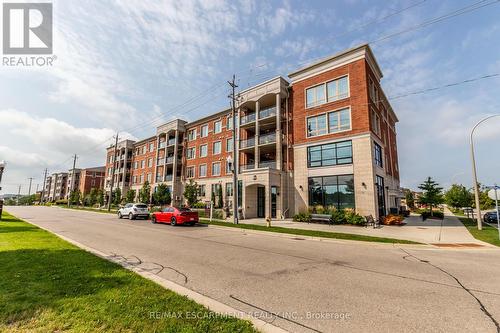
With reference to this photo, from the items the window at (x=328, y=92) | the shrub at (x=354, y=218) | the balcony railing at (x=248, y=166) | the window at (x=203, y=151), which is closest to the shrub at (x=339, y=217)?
the shrub at (x=354, y=218)

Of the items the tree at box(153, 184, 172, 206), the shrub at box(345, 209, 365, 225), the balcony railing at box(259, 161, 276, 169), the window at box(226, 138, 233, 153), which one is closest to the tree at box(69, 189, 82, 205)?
the tree at box(153, 184, 172, 206)

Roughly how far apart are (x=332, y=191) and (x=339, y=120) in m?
6.95

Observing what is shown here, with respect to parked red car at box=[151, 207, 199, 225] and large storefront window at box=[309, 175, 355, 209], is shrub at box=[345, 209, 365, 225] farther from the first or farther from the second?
parked red car at box=[151, 207, 199, 225]

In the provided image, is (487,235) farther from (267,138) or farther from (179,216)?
(179,216)

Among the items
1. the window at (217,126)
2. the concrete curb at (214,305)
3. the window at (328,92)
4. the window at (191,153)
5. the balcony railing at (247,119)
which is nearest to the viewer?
the concrete curb at (214,305)

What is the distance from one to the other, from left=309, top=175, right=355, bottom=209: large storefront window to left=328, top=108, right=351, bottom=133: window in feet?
15.5

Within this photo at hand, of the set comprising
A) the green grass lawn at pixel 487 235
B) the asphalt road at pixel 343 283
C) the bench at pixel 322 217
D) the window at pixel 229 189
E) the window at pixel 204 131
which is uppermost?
the window at pixel 204 131

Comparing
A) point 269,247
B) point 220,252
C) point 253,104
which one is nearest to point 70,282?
point 220,252

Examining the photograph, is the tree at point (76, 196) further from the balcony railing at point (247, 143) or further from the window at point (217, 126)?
the balcony railing at point (247, 143)

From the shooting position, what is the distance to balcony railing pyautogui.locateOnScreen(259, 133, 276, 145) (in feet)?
93.6

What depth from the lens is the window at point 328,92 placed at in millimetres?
24344

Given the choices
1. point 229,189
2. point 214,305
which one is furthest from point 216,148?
point 214,305

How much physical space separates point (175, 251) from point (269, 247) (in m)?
4.08

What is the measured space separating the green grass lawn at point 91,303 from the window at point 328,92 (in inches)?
942
